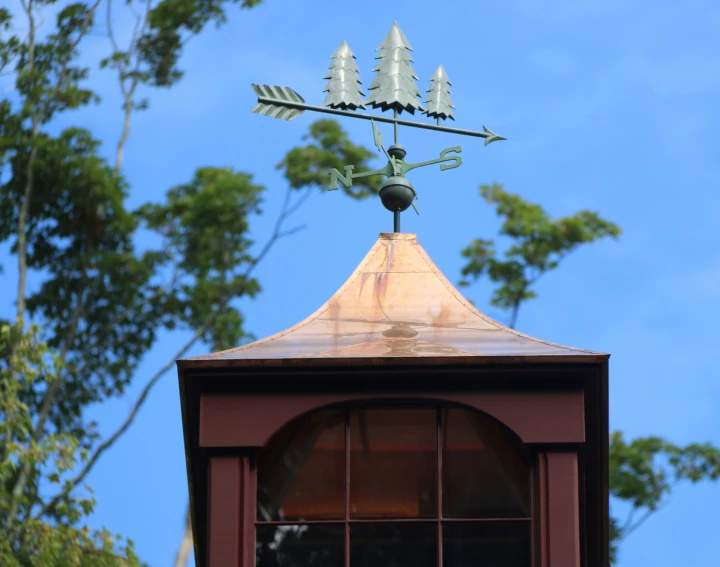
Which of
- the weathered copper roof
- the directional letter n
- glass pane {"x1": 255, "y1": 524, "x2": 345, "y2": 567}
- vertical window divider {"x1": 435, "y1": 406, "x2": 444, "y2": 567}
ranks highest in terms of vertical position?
the directional letter n

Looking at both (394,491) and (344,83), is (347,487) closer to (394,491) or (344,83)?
(394,491)

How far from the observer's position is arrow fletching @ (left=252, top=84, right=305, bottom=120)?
9.91 m

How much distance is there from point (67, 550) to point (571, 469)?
9.49 metres

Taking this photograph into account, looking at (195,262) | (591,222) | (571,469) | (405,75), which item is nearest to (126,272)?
(195,262)

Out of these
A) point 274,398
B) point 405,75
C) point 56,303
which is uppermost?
point 56,303

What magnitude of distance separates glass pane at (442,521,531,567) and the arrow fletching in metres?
2.69

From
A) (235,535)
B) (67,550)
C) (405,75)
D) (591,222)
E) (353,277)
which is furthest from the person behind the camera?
(591,222)

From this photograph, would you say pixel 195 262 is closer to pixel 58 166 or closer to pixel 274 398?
pixel 58 166

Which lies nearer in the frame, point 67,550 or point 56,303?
point 67,550

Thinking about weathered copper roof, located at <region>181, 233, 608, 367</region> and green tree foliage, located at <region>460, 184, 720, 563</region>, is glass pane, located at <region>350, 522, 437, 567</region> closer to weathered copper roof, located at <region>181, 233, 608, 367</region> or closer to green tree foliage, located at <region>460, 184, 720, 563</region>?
weathered copper roof, located at <region>181, 233, 608, 367</region>

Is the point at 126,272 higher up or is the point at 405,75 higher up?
the point at 126,272

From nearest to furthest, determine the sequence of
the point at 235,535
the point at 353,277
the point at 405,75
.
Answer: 1. the point at 235,535
2. the point at 353,277
3. the point at 405,75

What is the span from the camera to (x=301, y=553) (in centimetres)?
832

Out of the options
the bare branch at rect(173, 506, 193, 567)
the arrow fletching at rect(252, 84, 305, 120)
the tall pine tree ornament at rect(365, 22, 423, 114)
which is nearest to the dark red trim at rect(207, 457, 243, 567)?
the arrow fletching at rect(252, 84, 305, 120)
